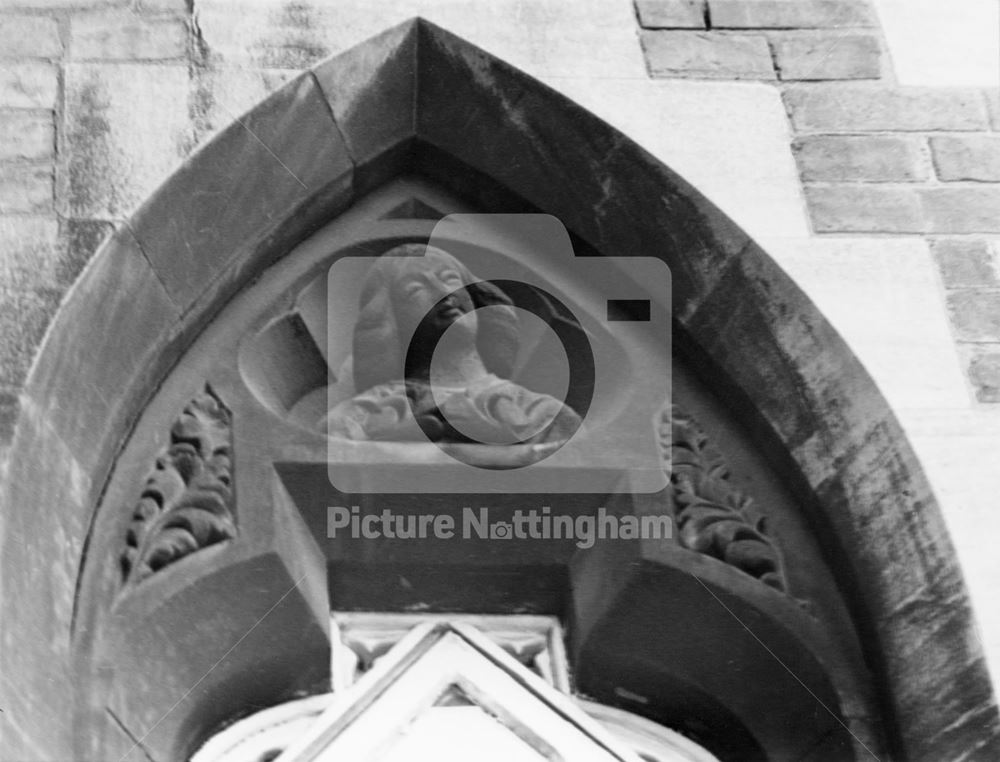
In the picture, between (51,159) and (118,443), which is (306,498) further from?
(51,159)

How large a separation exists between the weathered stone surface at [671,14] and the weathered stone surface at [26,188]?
42.5 inches

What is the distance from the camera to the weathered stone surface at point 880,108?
321 centimetres

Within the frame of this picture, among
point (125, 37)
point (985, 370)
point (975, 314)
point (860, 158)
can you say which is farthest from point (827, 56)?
point (125, 37)

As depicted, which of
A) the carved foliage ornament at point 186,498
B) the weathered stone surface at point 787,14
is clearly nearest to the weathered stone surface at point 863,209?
the weathered stone surface at point 787,14

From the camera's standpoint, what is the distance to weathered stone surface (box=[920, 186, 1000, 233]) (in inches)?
121

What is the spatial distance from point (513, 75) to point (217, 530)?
95 centimetres

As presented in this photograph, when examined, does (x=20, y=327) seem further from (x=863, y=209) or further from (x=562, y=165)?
(x=863, y=209)

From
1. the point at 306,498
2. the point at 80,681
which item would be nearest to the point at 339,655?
the point at 306,498

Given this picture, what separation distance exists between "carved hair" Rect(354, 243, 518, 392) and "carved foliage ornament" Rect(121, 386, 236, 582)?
0.28 meters

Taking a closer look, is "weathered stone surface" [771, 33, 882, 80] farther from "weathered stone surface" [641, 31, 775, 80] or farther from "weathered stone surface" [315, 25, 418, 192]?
"weathered stone surface" [315, 25, 418, 192]

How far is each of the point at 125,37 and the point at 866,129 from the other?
124 centimetres

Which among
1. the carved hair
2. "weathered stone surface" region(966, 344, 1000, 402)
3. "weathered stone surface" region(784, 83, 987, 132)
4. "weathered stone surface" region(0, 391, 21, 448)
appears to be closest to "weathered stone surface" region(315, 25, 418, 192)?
the carved hair

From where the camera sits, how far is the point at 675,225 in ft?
10.1

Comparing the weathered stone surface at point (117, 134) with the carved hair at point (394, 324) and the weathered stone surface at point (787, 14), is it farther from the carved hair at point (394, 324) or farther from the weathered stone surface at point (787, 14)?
the weathered stone surface at point (787, 14)
